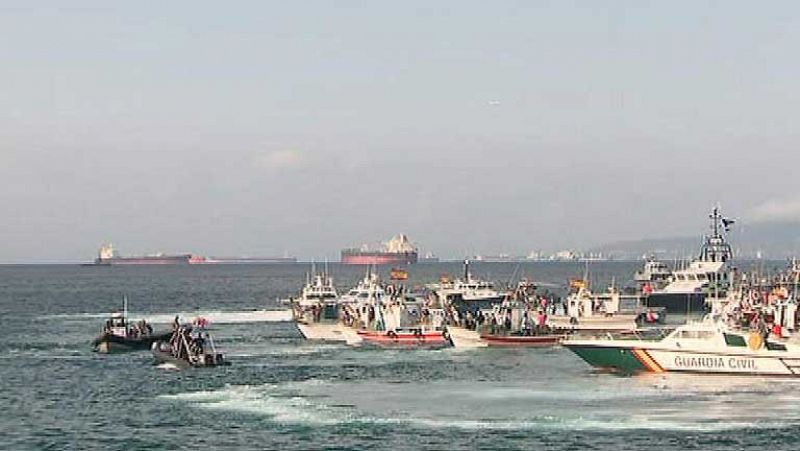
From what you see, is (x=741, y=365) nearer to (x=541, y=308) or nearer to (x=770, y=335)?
(x=770, y=335)

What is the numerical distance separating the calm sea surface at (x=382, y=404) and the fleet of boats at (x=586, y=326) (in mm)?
1341

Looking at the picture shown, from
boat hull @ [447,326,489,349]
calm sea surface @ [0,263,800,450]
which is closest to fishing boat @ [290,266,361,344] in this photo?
boat hull @ [447,326,489,349]

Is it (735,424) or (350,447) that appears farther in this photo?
(735,424)

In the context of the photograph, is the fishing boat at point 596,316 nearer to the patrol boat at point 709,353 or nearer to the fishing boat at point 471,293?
the fishing boat at point 471,293

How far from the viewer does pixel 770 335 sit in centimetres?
6712

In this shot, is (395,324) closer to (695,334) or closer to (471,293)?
(695,334)

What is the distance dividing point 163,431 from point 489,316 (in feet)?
135

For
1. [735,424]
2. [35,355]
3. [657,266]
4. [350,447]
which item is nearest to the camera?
[350,447]

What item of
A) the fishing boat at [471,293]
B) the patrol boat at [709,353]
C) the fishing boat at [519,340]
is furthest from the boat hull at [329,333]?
the fishing boat at [471,293]

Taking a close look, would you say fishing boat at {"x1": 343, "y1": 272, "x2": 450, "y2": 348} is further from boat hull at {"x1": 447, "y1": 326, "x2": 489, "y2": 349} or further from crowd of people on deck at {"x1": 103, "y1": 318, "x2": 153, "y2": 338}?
crowd of people on deck at {"x1": 103, "y1": 318, "x2": 153, "y2": 338}

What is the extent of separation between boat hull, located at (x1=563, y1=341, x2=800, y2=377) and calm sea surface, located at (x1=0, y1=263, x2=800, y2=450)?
0.78m

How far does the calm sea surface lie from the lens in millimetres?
48031

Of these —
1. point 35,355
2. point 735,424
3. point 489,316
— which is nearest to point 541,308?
point 489,316

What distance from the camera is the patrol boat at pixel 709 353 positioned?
62.2 meters
